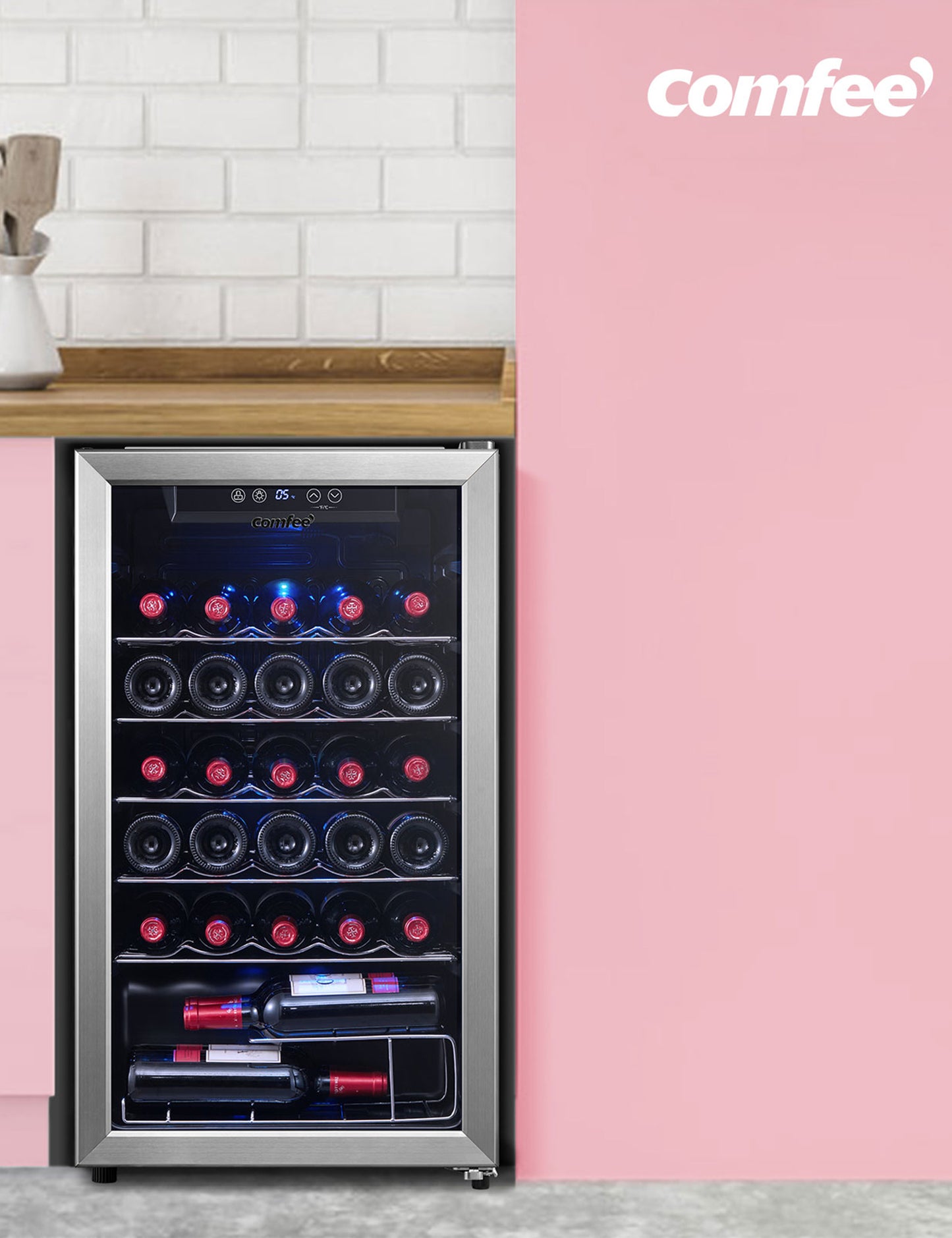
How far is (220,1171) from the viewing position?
2631 mm

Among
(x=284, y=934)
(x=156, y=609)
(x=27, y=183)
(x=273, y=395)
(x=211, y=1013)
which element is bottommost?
(x=211, y=1013)

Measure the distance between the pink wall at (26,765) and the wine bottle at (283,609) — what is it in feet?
1.08

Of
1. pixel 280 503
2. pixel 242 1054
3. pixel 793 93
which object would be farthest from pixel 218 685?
pixel 793 93

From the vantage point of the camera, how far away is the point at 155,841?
8.39 feet

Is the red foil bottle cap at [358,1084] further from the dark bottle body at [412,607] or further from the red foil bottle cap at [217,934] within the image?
the dark bottle body at [412,607]

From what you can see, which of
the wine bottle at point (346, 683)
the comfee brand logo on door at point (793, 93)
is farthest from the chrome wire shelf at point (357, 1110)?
the comfee brand logo on door at point (793, 93)

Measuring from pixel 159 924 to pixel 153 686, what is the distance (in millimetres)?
393

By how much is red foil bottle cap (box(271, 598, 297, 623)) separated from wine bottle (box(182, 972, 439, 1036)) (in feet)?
1.96

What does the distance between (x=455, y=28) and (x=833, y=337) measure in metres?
1.11

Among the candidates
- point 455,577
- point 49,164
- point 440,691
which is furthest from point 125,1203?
point 49,164

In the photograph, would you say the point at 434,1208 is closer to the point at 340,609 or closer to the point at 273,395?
the point at 340,609

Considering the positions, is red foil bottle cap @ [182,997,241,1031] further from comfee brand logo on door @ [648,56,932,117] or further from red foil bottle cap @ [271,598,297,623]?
comfee brand logo on door @ [648,56,932,117]

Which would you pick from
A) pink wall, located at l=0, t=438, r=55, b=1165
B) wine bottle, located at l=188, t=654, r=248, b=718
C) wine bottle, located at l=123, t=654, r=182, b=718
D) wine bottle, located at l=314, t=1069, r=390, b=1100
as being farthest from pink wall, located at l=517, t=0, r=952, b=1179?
pink wall, located at l=0, t=438, r=55, b=1165

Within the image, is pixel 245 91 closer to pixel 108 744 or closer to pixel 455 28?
pixel 455 28
